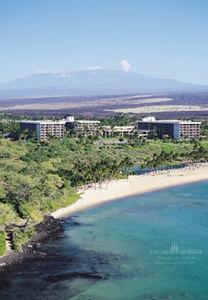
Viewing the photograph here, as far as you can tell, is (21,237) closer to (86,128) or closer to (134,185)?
(134,185)

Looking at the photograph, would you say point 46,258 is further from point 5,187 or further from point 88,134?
point 88,134

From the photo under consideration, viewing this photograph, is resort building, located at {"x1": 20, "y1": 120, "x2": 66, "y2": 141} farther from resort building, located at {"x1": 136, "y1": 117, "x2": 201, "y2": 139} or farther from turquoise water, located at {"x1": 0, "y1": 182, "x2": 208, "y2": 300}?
turquoise water, located at {"x1": 0, "y1": 182, "x2": 208, "y2": 300}

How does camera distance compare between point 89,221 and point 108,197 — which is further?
point 108,197

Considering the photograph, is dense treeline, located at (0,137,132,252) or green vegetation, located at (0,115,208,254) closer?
green vegetation, located at (0,115,208,254)

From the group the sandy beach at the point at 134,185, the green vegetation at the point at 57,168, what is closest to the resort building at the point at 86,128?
the green vegetation at the point at 57,168

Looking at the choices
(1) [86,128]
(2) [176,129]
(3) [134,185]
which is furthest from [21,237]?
(2) [176,129]

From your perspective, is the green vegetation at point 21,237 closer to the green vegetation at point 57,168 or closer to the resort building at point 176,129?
the green vegetation at point 57,168

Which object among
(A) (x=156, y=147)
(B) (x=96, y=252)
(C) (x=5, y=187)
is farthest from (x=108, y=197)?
(A) (x=156, y=147)

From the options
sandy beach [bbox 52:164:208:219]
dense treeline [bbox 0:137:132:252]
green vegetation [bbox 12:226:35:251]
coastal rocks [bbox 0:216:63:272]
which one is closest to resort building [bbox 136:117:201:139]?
dense treeline [bbox 0:137:132:252]
